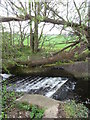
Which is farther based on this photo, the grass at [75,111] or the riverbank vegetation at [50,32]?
the riverbank vegetation at [50,32]

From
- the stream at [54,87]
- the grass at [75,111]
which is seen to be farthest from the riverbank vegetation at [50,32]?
the stream at [54,87]

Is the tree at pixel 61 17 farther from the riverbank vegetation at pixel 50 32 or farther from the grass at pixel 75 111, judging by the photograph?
the grass at pixel 75 111

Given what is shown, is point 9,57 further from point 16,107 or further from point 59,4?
point 59,4

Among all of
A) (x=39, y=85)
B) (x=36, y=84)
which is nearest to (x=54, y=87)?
(x=39, y=85)

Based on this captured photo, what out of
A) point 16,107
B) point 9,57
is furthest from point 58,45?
point 16,107

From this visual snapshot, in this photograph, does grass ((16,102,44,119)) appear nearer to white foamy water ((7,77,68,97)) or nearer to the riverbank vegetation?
the riverbank vegetation

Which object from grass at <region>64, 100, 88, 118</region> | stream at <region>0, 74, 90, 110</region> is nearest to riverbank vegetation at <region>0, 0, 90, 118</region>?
grass at <region>64, 100, 88, 118</region>

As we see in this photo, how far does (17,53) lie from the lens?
161 inches

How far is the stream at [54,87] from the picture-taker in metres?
4.53

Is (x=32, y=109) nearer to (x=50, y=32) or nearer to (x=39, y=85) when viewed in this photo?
(x=39, y=85)

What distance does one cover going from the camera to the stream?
4533 mm

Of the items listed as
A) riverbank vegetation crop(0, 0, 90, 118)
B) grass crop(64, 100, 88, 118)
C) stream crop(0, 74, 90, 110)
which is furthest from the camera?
stream crop(0, 74, 90, 110)

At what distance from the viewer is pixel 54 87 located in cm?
501

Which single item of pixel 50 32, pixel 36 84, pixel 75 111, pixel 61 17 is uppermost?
pixel 61 17
